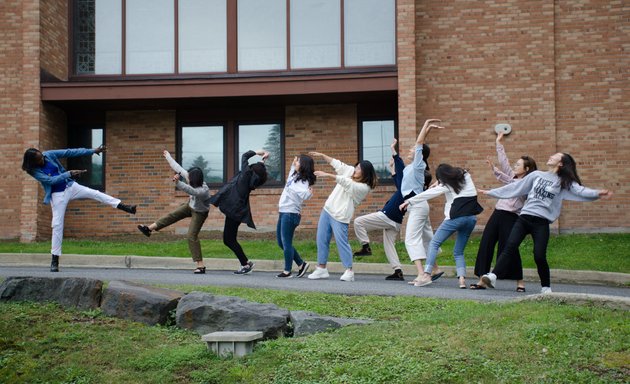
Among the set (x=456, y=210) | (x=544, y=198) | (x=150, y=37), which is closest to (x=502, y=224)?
(x=456, y=210)

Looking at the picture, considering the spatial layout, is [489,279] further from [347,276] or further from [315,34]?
[315,34]

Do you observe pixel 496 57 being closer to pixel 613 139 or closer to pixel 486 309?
pixel 613 139

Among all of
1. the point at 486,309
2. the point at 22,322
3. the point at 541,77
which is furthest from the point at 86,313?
the point at 541,77

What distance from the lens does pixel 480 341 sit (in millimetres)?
7332

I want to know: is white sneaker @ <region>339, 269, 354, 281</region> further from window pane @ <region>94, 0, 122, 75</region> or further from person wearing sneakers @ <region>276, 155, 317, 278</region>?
window pane @ <region>94, 0, 122, 75</region>

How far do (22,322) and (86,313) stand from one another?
64 centimetres

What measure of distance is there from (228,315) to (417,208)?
15.1 feet

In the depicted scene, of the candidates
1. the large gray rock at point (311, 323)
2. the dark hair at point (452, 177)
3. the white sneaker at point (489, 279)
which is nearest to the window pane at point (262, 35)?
the dark hair at point (452, 177)

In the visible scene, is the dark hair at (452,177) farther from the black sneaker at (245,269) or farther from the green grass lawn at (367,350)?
the black sneaker at (245,269)

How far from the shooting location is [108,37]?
20.6 metres

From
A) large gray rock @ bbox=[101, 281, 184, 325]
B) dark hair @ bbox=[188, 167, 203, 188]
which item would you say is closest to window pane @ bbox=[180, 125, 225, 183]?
dark hair @ bbox=[188, 167, 203, 188]

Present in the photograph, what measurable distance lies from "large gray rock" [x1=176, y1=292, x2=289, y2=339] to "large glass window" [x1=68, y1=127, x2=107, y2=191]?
1305cm

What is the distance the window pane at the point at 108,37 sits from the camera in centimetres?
2048

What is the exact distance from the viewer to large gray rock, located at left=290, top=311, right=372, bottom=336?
8133mm
